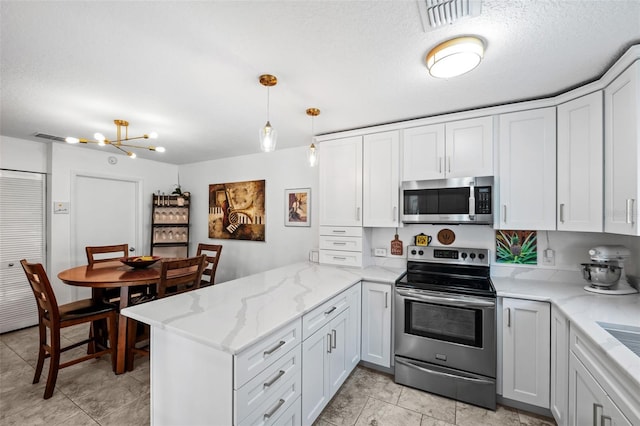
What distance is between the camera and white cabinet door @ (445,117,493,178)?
2.36 metres

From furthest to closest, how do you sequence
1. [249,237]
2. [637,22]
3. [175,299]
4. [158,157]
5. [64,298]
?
[158,157] < [249,237] < [64,298] < [175,299] < [637,22]

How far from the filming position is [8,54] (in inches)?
64.7

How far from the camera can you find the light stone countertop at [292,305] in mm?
1267

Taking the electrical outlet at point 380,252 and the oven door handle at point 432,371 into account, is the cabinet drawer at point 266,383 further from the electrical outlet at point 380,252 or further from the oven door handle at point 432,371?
the electrical outlet at point 380,252

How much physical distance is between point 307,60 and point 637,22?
166cm

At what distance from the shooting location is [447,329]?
2.20 m

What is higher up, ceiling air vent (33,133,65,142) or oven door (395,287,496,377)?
ceiling air vent (33,133,65,142)

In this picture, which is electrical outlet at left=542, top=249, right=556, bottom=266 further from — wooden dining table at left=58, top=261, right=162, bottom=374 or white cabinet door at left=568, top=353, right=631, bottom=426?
wooden dining table at left=58, top=261, right=162, bottom=374

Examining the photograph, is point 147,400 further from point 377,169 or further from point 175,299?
point 377,169

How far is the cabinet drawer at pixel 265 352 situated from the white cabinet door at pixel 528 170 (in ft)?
6.34

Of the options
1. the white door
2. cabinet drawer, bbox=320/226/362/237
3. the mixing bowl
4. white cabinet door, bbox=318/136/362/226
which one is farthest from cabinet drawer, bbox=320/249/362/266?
the white door

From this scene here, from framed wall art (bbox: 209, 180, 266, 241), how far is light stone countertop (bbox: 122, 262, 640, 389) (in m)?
1.60

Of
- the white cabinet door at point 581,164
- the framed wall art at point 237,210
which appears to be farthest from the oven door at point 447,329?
the framed wall art at point 237,210

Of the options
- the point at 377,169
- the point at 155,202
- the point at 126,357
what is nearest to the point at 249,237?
the point at 155,202
